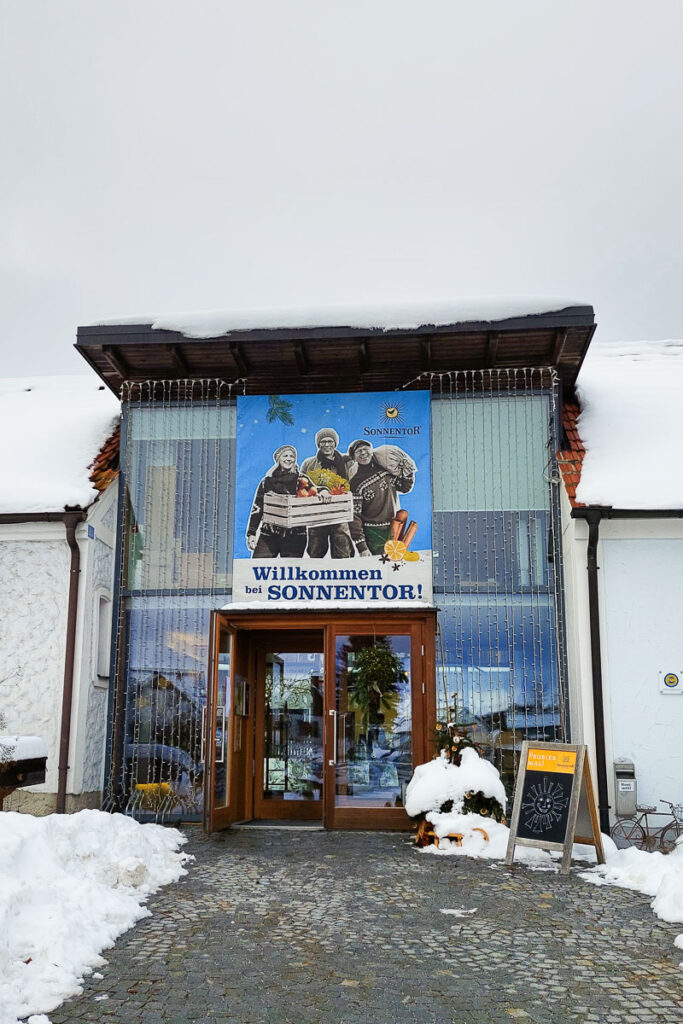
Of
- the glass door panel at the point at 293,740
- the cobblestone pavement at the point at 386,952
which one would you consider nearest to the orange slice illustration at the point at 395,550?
the glass door panel at the point at 293,740

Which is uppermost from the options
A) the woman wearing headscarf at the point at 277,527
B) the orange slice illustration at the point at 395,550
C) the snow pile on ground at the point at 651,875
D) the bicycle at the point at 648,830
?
the woman wearing headscarf at the point at 277,527

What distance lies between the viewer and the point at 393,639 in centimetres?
1039

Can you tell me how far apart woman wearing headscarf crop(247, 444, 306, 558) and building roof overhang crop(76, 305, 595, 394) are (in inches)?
35.3

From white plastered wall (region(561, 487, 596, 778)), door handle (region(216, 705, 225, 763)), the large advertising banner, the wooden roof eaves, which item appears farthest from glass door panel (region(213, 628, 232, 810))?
white plastered wall (region(561, 487, 596, 778))

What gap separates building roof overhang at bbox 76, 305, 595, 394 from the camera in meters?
10.2

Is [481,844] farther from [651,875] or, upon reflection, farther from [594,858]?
[651,875]

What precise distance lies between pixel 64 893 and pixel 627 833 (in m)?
Answer: 5.50

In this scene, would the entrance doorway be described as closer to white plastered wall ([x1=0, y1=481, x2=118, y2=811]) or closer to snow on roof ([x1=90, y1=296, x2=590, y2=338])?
white plastered wall ([x1=0, y1=481, x2=118, y2=811])

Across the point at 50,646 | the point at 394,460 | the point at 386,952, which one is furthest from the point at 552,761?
the point at 50,646

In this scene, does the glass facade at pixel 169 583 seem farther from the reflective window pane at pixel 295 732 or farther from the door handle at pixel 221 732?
the reflective window pane at pixel 295 732

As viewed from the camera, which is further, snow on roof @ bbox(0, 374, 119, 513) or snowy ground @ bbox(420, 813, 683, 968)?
snow on roof @ bbox(0, 374, 119, 513)

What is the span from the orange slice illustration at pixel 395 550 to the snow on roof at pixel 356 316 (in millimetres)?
2404

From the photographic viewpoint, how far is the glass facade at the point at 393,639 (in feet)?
33.0

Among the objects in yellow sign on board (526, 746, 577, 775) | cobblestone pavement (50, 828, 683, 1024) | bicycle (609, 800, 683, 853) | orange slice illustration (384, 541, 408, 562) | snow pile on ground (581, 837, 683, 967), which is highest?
orange slice illustration (384, 541, 408, 562)
